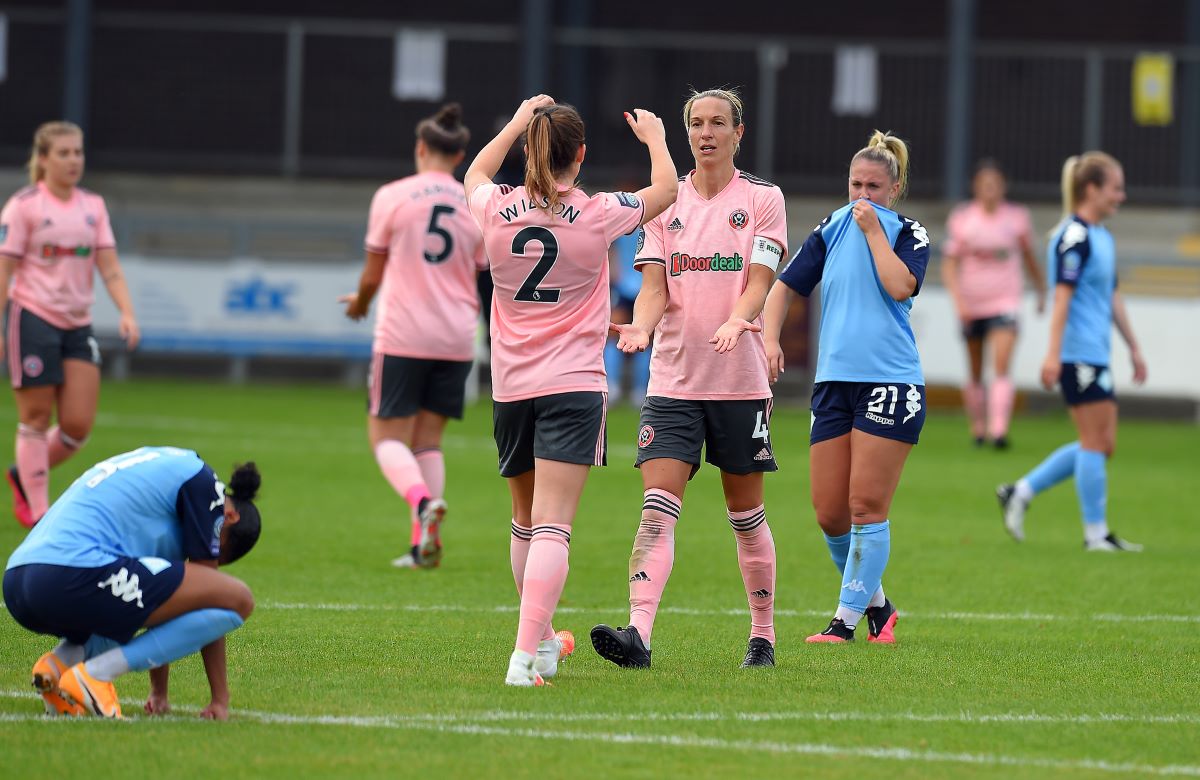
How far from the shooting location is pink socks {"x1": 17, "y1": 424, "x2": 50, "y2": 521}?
35.5ft

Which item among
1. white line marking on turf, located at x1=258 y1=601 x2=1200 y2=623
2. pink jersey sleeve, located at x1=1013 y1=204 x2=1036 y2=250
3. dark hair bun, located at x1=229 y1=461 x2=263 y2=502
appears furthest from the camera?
pink jersey sleeve, located at x1=1013 y1=204 x2=1036 y2=250

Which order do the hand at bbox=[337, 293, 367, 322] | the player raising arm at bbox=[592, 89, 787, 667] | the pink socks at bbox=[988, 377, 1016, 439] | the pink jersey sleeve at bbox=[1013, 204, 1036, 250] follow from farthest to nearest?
1. the pink jersey sleeve at bbox=[1013, 204, 1036, 250]
2. the pink socks at bbox=[988, 377, 1016, 439]
3. the hand at bbox=[337, 293, 367, 322]
4. the player raising arm at bbox=[592, 89, 787, 667]

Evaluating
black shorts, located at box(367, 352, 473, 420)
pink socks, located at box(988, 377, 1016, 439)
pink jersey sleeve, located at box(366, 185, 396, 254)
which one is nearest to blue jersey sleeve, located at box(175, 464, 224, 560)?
black shorts, located at box(367, 352, 473, 420)

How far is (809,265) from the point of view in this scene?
7711mm

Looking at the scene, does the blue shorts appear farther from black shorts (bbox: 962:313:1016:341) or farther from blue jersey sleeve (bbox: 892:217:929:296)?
black shorts (bbox: 962:313:1016:341)

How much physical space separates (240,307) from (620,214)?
52.3ft

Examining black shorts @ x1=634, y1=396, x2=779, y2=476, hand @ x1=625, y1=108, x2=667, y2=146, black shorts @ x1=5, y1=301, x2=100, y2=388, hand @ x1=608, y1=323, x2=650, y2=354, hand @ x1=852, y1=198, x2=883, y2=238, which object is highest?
hand @ x1=625, y1=108, x2=667, y2=146

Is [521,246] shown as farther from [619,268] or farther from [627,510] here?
[619,268]

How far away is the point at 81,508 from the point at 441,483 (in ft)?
16.1

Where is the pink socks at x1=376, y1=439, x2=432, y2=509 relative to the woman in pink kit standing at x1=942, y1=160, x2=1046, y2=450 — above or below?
below

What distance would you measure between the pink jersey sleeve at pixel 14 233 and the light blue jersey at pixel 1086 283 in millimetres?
5775

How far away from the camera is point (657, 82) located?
2522 centimetres

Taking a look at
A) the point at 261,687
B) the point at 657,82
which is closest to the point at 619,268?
the point at 657,82

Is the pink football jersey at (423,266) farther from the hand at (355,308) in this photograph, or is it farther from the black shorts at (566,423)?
the black shorts at (566,423)
